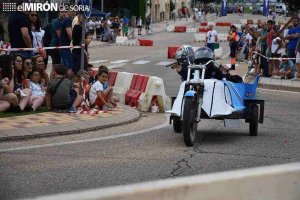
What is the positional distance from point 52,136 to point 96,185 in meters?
3.85

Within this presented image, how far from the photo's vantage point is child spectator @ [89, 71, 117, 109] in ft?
47.6

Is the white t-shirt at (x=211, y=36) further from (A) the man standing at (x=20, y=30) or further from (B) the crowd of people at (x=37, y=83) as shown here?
(A) the man standing at (x=20, y=30)

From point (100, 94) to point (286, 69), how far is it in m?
11.0

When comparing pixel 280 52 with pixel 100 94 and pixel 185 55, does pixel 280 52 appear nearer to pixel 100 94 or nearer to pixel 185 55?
pixel 100 94

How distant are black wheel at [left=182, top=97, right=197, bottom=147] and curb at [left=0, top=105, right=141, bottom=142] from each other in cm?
211

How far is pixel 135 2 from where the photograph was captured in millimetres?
87125

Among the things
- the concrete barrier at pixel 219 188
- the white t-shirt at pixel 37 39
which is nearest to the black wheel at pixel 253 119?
the white t-shirt at pixel 37 39

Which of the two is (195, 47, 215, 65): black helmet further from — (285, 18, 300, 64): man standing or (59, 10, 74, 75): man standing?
(285, 18, 300, 64): man standing

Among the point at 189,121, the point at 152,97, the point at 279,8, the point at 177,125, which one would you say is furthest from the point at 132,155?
the point at 279,8

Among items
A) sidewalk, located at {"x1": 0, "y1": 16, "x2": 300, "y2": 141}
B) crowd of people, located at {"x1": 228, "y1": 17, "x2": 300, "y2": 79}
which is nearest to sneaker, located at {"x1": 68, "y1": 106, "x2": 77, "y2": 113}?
sidewalk, located at {"x1": 0, "y1": 16, "x2": 300, "y2": 141}

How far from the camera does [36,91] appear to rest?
14.2 metres

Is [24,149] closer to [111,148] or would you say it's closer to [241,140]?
[111,148]

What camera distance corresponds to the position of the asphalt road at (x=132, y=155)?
8102 mm

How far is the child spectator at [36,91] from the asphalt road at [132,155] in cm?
179
